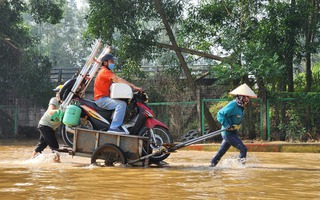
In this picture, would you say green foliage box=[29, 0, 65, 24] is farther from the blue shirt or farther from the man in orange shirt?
the blue shirt

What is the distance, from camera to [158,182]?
7758 mm

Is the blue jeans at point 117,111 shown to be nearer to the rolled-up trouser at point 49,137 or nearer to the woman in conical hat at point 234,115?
the woman in conical hat at point 234,115

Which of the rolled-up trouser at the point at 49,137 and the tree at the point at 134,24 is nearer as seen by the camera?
the rolled-up trouser at the point at 49,137

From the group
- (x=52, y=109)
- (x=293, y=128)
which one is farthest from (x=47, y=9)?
(x=52, y=109)

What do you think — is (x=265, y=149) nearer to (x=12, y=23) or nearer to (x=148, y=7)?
(x=148, y=7)

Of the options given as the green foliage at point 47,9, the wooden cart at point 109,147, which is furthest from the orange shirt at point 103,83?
the green foliage at point 47,9

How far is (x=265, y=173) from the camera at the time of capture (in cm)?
897

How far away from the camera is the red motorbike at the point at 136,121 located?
33.7 ft

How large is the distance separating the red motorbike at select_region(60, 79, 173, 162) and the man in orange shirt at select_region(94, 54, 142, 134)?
137 millimetres

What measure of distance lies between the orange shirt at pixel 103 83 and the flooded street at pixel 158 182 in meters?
1.34

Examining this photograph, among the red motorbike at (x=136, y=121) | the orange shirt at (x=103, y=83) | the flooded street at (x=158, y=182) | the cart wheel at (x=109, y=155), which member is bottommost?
the flooded street at (x=158, y=182)

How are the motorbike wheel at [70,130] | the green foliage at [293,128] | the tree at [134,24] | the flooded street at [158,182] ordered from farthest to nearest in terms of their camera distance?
1. the tree at [134,24]
2. the green foliage at [293,128]
3. the motorbike wheel at [70,130]
4. the flooded street at [158,182]

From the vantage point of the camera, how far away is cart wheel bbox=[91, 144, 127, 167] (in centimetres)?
988

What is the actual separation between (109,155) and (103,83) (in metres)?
1.30
